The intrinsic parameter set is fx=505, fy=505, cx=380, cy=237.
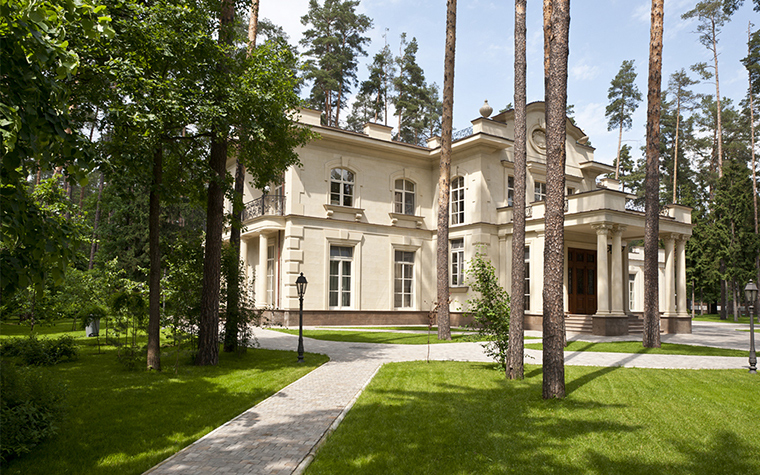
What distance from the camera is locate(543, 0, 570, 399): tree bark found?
7.25 m

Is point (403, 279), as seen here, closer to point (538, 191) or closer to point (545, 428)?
point (538, 191)

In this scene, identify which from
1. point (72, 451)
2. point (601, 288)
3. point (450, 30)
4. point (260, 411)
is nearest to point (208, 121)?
point (260, 411)

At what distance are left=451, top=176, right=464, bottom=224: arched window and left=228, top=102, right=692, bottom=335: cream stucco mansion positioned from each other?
0.07 meters

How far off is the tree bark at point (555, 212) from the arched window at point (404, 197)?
16714mm

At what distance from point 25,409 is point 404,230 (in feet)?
63.8

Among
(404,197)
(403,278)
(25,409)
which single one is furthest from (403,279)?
(25,409)

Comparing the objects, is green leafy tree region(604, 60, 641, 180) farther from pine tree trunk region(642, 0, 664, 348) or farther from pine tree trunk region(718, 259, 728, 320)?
pine tree trunk region(642, 0, 664, 348)

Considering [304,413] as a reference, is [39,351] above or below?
above

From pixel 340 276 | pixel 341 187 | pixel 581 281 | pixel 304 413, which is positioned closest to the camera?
pixel 304 413

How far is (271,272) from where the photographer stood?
2372 centimetres

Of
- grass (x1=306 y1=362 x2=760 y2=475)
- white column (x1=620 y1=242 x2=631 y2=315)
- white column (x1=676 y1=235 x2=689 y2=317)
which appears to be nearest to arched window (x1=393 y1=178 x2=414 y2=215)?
white column (x1=620 y1=242 x2=631 y2=315)

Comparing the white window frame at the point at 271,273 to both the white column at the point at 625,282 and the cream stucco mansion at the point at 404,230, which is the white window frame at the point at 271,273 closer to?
the cream stucco mansion at the point at 404,230

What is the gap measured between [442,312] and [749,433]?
11360 mm

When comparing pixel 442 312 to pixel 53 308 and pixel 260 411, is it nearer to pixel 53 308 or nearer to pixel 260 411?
pixel 260 411
